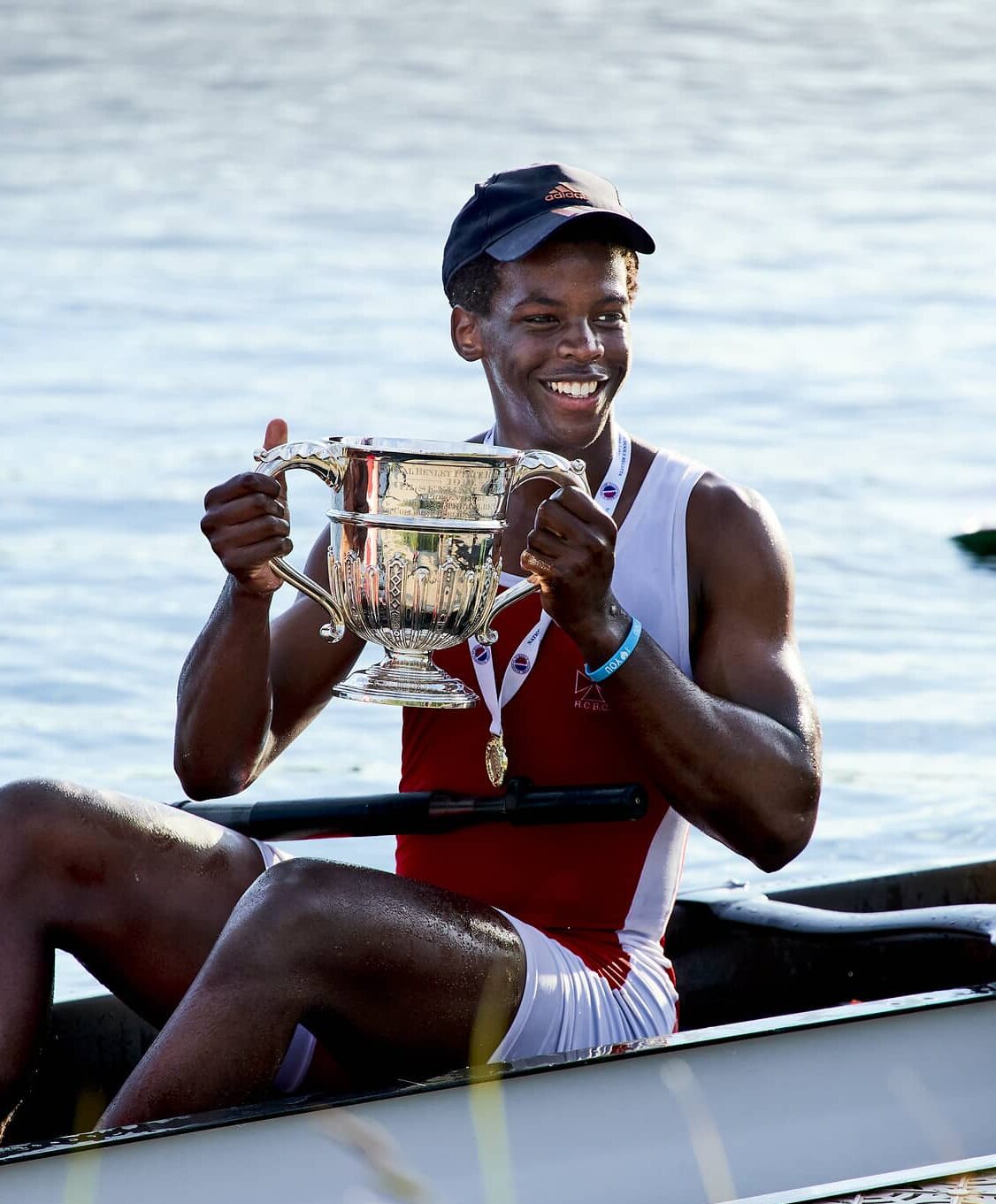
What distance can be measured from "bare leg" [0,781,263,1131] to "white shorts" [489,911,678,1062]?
389 millimetres

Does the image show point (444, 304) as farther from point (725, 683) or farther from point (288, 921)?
point (288, 921)

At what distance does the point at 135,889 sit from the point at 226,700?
260 millimetres

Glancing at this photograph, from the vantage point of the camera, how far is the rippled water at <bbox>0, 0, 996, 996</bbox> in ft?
30.3

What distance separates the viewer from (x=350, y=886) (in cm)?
225

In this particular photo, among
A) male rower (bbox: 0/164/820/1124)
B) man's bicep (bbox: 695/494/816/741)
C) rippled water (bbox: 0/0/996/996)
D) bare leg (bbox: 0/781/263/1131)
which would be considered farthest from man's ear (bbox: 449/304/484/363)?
rippled water (bbox: 0/0/996/996)

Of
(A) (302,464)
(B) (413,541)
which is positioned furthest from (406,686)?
(A) (302,464)

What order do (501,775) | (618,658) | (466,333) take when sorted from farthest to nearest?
(466,333)
(501,775)
(618,658)

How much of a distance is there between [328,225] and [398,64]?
404 centimetres

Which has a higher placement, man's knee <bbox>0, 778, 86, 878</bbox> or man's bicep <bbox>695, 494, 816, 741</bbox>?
man's bicep <bbox>695, 494, 816, 741</bbox>

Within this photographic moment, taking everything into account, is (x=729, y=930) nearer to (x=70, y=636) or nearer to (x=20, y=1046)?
(x=20, y=1046)

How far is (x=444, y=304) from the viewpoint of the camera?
54.5ft

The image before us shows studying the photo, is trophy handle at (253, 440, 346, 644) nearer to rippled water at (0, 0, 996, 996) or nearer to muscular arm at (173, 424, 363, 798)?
muscular arm at (173, 424, 363, 798)

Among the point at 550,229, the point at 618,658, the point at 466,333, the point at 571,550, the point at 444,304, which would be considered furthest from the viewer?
the point at 444,304

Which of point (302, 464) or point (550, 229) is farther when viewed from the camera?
point (550, 229)
